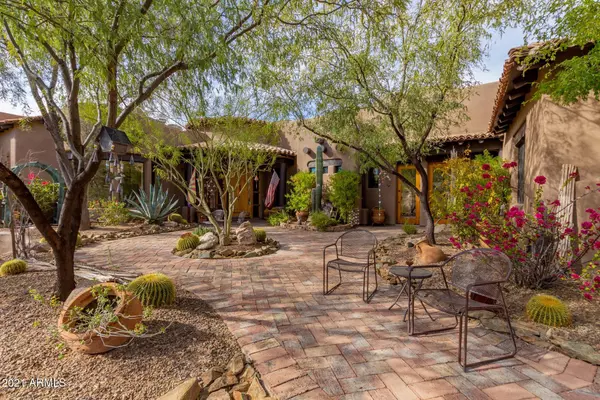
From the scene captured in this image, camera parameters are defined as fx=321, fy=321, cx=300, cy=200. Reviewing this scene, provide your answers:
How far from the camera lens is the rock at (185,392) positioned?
6.89 ft

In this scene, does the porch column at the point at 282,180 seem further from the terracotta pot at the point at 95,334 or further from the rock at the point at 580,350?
the rock at the point at 580,350

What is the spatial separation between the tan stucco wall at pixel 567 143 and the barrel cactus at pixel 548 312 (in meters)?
1.96

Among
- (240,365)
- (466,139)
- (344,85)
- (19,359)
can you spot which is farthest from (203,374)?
(466,139)

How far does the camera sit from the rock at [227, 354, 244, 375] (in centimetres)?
247

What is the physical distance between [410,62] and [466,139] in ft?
16.9

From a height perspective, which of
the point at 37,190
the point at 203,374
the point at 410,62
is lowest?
the point at 203,374

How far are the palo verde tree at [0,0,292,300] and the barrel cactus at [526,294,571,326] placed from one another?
3916 millimetres

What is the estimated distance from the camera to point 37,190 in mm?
9984

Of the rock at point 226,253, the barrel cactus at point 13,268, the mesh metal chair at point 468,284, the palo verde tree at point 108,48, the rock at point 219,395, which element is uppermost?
the palo verde tree at point 108,48

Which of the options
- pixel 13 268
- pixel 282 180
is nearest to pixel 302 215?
pixel 282 180

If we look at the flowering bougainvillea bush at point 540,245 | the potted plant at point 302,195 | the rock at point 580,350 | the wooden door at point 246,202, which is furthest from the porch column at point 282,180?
the rock at point 580,350

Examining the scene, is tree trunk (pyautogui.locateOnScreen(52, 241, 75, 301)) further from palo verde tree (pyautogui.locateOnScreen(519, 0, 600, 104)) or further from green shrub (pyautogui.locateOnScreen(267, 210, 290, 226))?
green shrub (pyautogui.locateOnScreen(267, 210, 290, 226))

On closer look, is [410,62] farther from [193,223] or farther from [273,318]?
[193,223]

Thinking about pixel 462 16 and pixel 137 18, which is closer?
pixel 137 18
